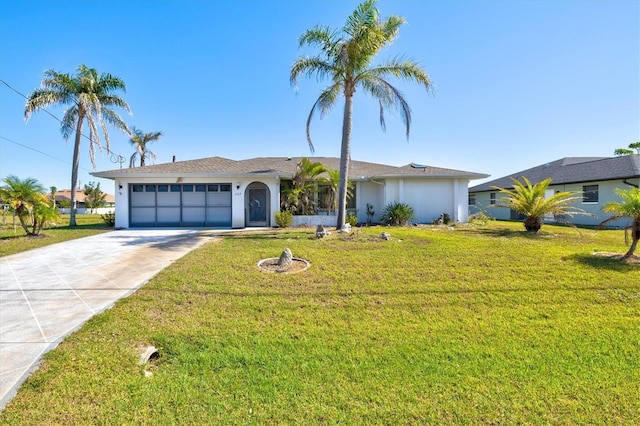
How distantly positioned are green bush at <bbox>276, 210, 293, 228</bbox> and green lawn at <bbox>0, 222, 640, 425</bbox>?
272 inches

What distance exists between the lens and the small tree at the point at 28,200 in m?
10.5

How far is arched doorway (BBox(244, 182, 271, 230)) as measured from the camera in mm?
15078

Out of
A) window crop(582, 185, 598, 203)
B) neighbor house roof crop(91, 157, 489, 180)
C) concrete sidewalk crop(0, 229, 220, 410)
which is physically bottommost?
concrete sidewalk crop(0, 229, 220, 410)

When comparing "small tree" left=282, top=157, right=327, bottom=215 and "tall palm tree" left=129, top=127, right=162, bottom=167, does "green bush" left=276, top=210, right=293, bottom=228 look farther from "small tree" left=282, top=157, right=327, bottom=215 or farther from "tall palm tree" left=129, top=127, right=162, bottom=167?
"tall palm tree" left=129, top=127, right=162, bottom=167

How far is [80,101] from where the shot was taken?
50.2 ft

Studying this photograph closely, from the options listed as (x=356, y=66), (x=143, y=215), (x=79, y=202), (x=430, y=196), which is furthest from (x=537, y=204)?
(x=79, y=202)

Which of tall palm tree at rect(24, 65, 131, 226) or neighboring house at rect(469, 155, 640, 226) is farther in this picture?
neighboring house at rect(469, 155, 640, 226)

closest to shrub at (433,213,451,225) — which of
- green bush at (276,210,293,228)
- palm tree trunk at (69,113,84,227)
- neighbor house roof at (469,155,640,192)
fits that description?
neighbor house roof at (469,155,640,192)

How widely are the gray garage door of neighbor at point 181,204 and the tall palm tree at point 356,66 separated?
6828mm

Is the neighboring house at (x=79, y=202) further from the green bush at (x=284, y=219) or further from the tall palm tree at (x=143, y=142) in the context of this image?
the green bush at (x=284, y=219)

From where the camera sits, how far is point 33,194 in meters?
10.8

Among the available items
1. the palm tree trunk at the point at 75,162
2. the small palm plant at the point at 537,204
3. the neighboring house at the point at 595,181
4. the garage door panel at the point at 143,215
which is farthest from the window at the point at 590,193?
the palm tree trunk at the point at 75,162

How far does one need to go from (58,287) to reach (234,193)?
9.50 meters

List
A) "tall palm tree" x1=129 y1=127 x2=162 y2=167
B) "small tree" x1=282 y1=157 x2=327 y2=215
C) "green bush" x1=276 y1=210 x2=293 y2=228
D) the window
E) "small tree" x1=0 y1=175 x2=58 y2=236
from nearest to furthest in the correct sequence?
1. "small tree" x1=0 y1=175 x2=58 y2=236
2. "green bush" x1=276 y1=210 x2=293 y2=228
3. "small tree" x1=282 y1=157 x2=327 y2=215
4. the window
5. "tall palm tree" x1=129 y1=127 x2=162 y2=167
